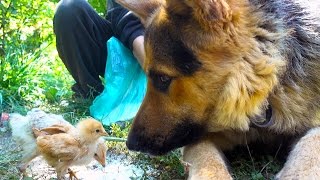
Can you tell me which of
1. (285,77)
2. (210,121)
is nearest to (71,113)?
(210,121)

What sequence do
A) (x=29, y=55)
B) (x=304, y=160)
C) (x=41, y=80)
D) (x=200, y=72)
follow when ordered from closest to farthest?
(x=304, y=160), (x=200, y=72), (x=41, y=80), (x=29, y=55)

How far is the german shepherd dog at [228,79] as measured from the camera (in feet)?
8.21

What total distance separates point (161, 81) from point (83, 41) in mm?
1880

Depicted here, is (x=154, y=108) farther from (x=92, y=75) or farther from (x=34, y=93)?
(x=34, y=93)

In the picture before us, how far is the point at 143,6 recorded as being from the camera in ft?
10.1

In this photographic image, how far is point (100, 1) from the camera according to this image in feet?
17.6

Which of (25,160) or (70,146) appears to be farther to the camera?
(25,160)

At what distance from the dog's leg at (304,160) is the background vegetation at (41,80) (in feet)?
0.97

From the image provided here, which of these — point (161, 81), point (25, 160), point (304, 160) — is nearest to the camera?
point (304, 160)

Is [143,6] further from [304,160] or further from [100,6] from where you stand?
[100,6]

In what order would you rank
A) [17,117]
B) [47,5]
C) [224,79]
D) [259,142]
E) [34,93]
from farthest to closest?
[47,5]
[34,93]
[17,117]
[259,142]
[224,79]

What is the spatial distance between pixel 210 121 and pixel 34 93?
9.16 ft

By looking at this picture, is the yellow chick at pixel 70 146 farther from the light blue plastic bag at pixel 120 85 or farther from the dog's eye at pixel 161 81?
the light blue plastic bag at pixel 120 85

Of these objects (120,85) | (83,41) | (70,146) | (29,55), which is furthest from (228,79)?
(29,55)
